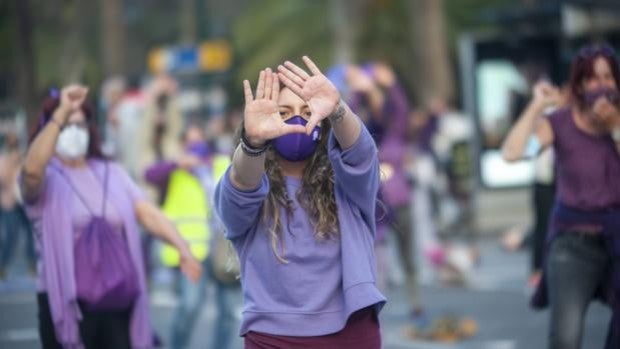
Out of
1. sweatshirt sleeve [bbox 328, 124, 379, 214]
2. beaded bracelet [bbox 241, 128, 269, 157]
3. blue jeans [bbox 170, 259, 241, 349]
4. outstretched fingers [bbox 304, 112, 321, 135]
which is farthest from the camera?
blue jeans [bbox 170, 259, 241, 349]

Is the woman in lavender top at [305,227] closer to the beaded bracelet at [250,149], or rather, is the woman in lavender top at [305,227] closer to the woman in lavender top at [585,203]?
the beaded bracelet at [250,149]

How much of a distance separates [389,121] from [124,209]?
5048 millimetres

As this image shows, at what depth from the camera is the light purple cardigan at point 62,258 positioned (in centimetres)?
664

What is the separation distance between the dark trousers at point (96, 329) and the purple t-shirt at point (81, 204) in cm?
14

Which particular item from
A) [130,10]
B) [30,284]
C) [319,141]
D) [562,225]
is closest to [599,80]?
[562,225]

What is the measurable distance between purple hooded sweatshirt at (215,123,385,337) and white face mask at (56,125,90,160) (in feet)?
6.05

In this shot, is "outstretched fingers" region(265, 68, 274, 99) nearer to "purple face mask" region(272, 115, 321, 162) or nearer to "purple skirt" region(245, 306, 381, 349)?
"purple face mask" region(272, 115, 321, 162)

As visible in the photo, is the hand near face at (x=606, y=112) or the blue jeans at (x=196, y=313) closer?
the hand near face at (x=606, y=112)

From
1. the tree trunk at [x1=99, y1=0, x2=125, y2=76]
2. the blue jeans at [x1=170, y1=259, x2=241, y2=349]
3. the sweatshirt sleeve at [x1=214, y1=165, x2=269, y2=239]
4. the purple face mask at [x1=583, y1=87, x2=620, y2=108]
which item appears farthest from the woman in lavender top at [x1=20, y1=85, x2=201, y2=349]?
the tree trunk at [x1=99, y1=0, x2=125, y2=76]

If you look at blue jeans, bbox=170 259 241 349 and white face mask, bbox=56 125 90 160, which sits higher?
white face mask, bbox=56 125 90 160

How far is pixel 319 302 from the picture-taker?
5172 millimetres

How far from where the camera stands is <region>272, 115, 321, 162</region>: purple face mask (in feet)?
16.8

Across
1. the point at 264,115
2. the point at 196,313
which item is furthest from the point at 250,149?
the point at 196,313

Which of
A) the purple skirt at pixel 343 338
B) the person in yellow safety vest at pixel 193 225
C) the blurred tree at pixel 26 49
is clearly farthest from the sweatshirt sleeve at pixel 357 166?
the blurred tree at pixel 26 49
